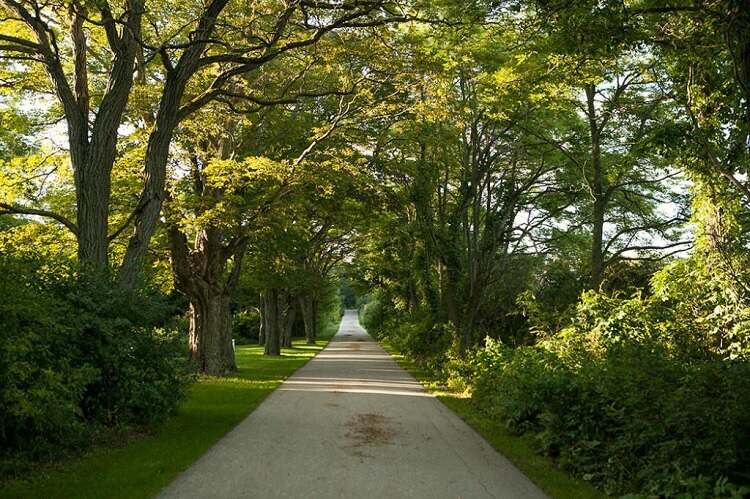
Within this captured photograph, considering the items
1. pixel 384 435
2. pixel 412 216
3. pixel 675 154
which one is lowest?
pixel 384 435

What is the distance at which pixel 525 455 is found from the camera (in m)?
9.12

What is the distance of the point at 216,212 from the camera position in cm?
1739

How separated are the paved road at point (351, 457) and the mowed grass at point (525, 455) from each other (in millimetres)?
174

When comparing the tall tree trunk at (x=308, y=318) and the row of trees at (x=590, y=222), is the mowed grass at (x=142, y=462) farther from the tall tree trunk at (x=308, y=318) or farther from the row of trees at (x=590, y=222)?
the tall tree trunk at (x=308, y=318)

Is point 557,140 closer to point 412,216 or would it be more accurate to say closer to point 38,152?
point 412,216

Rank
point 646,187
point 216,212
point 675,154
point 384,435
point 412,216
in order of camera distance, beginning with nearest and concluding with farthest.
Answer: point 675,154
point 384,435
point 216,212
point 646,187
point 412,216

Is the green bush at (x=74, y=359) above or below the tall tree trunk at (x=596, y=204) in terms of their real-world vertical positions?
below

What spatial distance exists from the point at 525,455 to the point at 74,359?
6.35 meters

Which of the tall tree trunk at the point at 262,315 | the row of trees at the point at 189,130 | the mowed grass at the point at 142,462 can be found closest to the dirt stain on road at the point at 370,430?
the mowed grass at the point at 142,462

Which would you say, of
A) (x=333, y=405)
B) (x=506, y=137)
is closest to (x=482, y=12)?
(x=333, y=405)

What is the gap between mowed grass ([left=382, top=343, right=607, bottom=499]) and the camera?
Result: 717 cm

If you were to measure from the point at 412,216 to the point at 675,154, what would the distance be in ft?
58.4

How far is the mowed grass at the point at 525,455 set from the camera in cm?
717

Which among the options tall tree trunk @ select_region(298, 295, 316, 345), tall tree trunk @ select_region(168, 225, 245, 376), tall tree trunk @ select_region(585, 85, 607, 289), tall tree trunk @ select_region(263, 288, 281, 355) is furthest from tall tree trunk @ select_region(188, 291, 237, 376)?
tall tree trunk @ select_region(298, 295, 316, 345)
